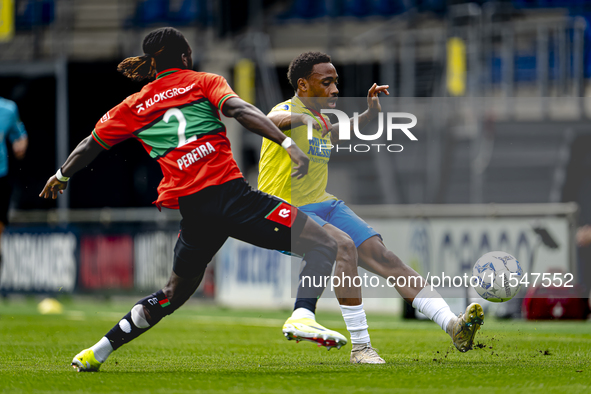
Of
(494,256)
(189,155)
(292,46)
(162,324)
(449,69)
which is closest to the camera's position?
(189,155)

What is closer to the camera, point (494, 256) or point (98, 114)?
point (494, 256)

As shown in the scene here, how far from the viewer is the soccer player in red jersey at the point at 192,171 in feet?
15.8

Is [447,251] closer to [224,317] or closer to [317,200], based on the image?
[224,317]

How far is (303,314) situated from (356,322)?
651 mm

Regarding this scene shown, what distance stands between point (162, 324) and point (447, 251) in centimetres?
409

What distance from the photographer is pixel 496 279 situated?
5.92m

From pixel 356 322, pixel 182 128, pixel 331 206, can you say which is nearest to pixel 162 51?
pixel 182 128

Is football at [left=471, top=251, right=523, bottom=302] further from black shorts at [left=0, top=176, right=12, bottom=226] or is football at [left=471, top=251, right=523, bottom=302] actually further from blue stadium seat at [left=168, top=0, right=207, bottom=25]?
blue stadium seat at [left=168, top=0, right=207, bottom=25]

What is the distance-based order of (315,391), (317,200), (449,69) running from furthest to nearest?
(449,69), (317,200), (315,391)

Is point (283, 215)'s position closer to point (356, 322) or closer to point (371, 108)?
point (356, 322)

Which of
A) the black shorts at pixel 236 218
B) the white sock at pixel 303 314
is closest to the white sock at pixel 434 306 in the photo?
the white sock at pixel 303 314

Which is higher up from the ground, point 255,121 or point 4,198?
point 255,121

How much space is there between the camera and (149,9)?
20859 mm

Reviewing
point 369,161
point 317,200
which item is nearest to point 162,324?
point 317,200
